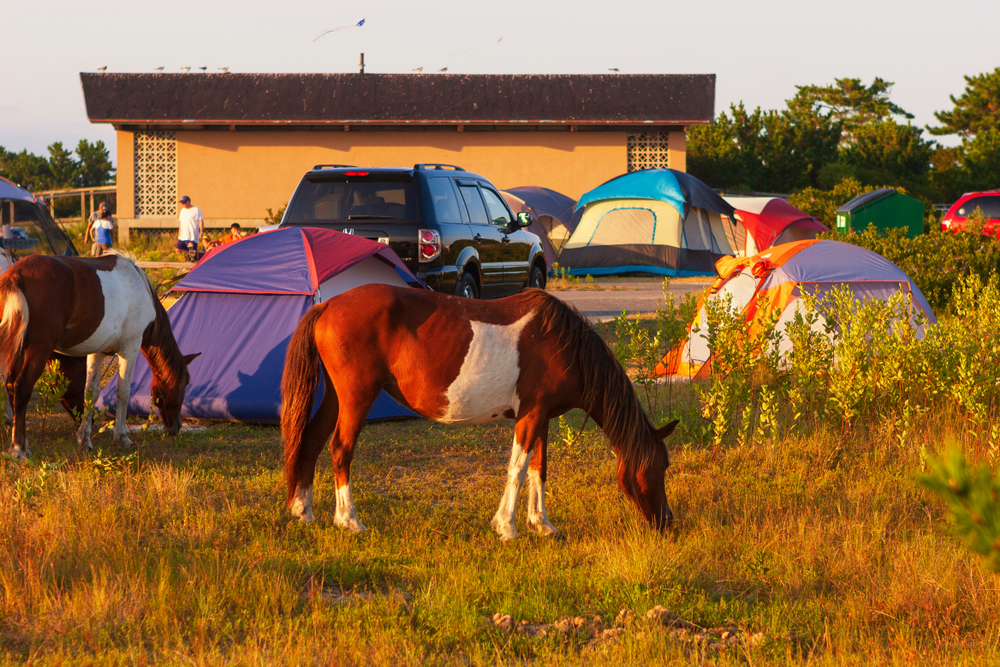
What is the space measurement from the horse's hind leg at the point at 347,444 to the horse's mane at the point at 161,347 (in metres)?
2.80

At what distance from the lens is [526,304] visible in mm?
5062

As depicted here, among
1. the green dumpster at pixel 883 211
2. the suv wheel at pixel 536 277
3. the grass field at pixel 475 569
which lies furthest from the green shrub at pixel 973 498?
the green dumpster at pixel 883 211

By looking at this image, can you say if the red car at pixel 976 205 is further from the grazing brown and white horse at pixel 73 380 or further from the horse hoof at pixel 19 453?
the horse hoof at pixel 19 453

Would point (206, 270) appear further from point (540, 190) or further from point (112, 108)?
point (112, 108)

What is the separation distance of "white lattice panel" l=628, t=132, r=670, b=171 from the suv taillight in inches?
818

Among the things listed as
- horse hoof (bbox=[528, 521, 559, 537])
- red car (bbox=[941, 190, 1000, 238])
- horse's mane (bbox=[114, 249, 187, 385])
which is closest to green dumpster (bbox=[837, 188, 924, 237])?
red car (bbox=[941, 190, 1000, 238])

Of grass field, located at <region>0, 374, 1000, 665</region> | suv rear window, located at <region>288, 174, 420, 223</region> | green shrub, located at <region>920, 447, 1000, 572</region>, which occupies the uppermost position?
suv rear window, located at <region>288, 174, 420, 223</region>

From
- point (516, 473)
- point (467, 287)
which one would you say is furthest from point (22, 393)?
point (467, 287)

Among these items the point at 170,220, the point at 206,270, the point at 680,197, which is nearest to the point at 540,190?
the point at 680,197

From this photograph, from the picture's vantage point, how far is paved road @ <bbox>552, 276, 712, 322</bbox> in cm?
1449

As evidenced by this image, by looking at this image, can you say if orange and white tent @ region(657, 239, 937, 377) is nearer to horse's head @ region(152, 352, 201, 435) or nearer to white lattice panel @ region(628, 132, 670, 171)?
horse's head @ region(152, 352, 201, 435)

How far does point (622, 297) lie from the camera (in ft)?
55.3

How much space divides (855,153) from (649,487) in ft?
125

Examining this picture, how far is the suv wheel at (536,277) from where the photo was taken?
1235 cm
